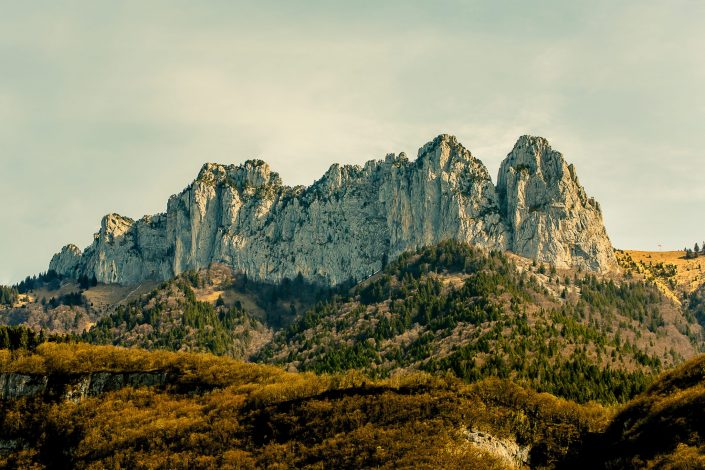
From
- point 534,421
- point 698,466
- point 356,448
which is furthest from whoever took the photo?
point 534,421

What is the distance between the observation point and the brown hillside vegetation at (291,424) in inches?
4897

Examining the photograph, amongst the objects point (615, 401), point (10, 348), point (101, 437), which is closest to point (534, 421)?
point (615, 401)

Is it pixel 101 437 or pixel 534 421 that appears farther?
pixel 101 437

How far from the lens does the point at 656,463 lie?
10006 cm

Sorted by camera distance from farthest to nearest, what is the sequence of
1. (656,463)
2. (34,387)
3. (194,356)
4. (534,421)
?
(194,356) < (34,387) < (534,421) < (656,463)

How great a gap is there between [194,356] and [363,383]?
55.6 metres

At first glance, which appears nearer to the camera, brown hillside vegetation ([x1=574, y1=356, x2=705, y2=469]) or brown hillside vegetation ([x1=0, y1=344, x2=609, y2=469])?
brown hillside vegetation ([x1=574, y1=356, x2=705, y2=469])

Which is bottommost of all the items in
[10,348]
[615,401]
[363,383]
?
[615,401]

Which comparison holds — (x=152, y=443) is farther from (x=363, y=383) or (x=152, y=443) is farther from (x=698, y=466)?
(x=698, y=466)

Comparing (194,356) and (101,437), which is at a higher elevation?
(194,356)

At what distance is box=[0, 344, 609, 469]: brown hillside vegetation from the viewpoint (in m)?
124

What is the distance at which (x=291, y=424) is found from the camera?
5428 inches

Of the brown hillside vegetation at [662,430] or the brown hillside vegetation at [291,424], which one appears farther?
the brown hillside vegetation at [291,424]

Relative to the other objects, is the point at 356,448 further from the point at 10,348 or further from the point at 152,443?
the point at 10,348
